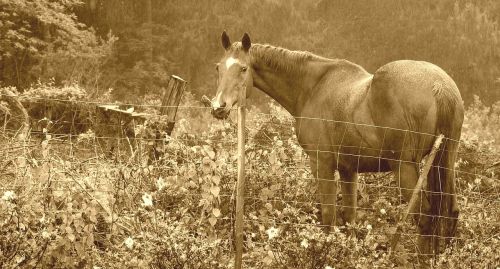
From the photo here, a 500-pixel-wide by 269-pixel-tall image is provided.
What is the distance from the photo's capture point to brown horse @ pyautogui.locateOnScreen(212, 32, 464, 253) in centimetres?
511

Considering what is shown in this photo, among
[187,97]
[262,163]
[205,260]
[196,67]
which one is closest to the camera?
[205,260]

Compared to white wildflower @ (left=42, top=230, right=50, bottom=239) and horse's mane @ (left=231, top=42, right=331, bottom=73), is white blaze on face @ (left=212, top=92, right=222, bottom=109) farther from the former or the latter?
white wildflower @ (left=42, top=230, right=50, bottom=239)

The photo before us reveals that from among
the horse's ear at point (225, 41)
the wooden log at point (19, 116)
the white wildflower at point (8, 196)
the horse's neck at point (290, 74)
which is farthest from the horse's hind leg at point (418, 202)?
the wooden log at point (19, 116)

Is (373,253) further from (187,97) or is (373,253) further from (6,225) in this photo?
(187,97)

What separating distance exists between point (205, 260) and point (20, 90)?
12.7 meters

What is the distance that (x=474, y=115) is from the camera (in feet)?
45.4

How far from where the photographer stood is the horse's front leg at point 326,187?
19.7ft

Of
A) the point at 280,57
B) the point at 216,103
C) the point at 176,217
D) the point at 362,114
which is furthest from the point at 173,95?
the point at 362,114

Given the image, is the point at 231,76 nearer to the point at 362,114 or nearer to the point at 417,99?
the point at 362,114

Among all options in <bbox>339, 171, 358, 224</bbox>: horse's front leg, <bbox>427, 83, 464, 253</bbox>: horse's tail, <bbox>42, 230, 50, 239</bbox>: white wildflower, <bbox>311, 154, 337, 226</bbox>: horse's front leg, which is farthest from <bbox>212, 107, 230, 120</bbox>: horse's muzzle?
<bbox>42, 230, 50, 239</bbox>: white wildflower

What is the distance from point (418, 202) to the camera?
17.2ft

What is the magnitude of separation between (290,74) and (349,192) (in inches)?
52.7

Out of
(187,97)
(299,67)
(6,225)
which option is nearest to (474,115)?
(187,97)

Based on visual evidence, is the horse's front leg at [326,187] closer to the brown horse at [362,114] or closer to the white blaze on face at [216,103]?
the brown horse at [362,114]
